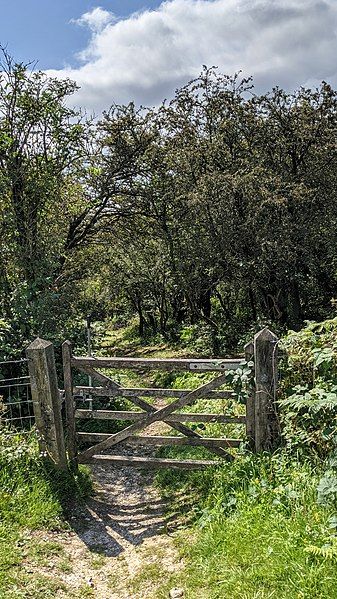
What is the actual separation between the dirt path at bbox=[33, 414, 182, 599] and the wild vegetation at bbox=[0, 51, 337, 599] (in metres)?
0.19

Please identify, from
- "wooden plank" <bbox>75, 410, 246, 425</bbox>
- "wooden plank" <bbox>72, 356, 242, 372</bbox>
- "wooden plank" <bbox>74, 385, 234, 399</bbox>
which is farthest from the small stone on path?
"wooden plank" <bbox>72, 356, 242, 372</bbox>

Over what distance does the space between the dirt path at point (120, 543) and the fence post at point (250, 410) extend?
131 cm

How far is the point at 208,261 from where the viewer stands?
42.5 ft

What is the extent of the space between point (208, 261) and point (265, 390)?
811 cm

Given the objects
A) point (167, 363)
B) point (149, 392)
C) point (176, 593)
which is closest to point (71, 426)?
point (149, 392)

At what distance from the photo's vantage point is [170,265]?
15125mm

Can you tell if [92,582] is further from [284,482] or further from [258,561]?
[284,482]

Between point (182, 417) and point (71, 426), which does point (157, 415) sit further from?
point (71, 426)

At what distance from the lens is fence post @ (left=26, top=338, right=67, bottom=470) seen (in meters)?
5.43

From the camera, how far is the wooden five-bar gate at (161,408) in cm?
514

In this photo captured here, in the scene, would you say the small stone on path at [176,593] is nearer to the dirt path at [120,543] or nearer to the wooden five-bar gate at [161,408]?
the dirt path at [120,543]

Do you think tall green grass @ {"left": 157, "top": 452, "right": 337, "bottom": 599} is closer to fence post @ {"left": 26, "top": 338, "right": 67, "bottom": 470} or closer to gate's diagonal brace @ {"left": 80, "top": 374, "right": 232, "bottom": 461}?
gate's diagonal brace @ {"left": 80, "top": 374, "right": 232, "bottom": 461}

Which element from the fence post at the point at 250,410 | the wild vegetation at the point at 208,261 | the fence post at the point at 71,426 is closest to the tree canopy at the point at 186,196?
the wild vegetation at the point at 208,261

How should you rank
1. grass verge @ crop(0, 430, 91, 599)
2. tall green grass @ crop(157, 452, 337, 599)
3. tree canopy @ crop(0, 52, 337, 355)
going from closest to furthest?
tall green grass @ crop(157, 452, 337, 599) < grass verge @ crop(0, 430, 91, 599) < tree canopy @ crop(0, 52, 337, 355)
